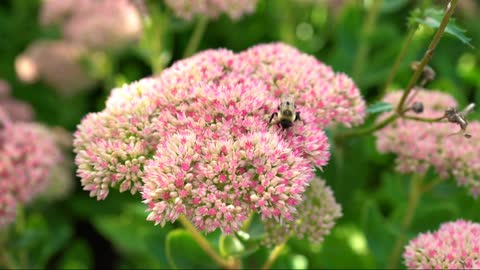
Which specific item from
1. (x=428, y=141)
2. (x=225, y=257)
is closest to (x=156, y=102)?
(x=225, y=257)

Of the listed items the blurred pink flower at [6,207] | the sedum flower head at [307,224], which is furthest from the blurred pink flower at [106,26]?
the sedum flower head at [307,224]

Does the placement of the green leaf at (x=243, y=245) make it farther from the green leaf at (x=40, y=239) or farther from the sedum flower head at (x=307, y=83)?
the green leaf at (x=40, y=239)

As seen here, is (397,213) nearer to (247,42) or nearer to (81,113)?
(247,42)

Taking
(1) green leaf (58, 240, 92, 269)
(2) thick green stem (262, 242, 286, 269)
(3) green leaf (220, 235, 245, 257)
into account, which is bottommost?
(1) green leaf (58, 240, 92, 269)

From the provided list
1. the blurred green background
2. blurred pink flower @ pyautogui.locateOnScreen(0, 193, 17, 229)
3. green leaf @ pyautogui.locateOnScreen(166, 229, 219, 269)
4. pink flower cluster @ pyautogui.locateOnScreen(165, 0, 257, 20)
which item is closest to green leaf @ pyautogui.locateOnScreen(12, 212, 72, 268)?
the blurred green background

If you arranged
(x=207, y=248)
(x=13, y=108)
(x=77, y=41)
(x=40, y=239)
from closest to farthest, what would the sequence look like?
(x=207, y=248) < (x=40, y=239) < (x=13, y=108) < (x=77, y=41)

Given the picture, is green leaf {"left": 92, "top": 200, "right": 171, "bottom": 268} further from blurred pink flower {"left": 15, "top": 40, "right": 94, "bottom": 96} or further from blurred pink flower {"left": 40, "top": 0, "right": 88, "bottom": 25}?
blurred pink flower {"left": 40, "top": 0, "right": 88, "bottom": 25}

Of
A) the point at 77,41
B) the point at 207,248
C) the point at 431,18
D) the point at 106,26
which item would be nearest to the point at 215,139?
the point at 207,248

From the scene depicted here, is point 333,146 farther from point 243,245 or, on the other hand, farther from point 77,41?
point 77,41
